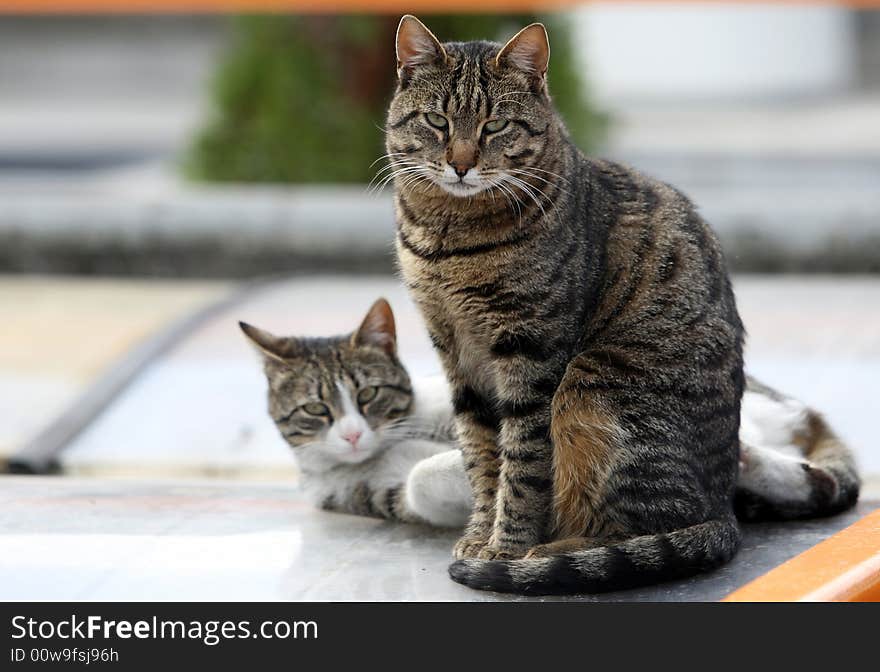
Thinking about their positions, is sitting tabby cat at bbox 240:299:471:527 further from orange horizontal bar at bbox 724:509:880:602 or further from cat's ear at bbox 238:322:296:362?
orange horizontal bar at bbox 724:509:880:602

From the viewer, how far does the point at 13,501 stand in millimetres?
3176

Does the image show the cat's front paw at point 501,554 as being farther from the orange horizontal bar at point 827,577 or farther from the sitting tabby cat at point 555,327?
the orange horizontal bar at point 827,577

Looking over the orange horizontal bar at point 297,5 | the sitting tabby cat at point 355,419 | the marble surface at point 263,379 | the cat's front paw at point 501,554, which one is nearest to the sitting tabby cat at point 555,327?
the cat's front paw at point 501,554

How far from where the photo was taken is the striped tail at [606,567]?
242 centimetres

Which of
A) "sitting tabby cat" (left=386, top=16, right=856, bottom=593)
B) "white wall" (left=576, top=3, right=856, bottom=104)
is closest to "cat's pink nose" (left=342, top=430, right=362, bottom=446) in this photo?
"sitting tabby cat" (left=386, top=16, right=856, bottom=593)

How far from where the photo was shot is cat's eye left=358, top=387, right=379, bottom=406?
3059 millimetres

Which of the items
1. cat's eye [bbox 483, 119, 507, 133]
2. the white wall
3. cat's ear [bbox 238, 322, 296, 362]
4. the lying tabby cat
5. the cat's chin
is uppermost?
the white wall

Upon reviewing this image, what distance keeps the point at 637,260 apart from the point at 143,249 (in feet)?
14.5

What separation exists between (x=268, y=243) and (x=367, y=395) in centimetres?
358

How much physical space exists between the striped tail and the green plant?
5.10 metres

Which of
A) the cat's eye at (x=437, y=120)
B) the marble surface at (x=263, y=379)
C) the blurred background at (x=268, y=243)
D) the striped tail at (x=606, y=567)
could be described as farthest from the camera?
the blurred background at (x=268, y=243)

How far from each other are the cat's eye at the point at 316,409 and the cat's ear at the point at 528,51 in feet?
3.06

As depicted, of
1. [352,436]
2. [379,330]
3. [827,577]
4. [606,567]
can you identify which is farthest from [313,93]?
[827,577]
